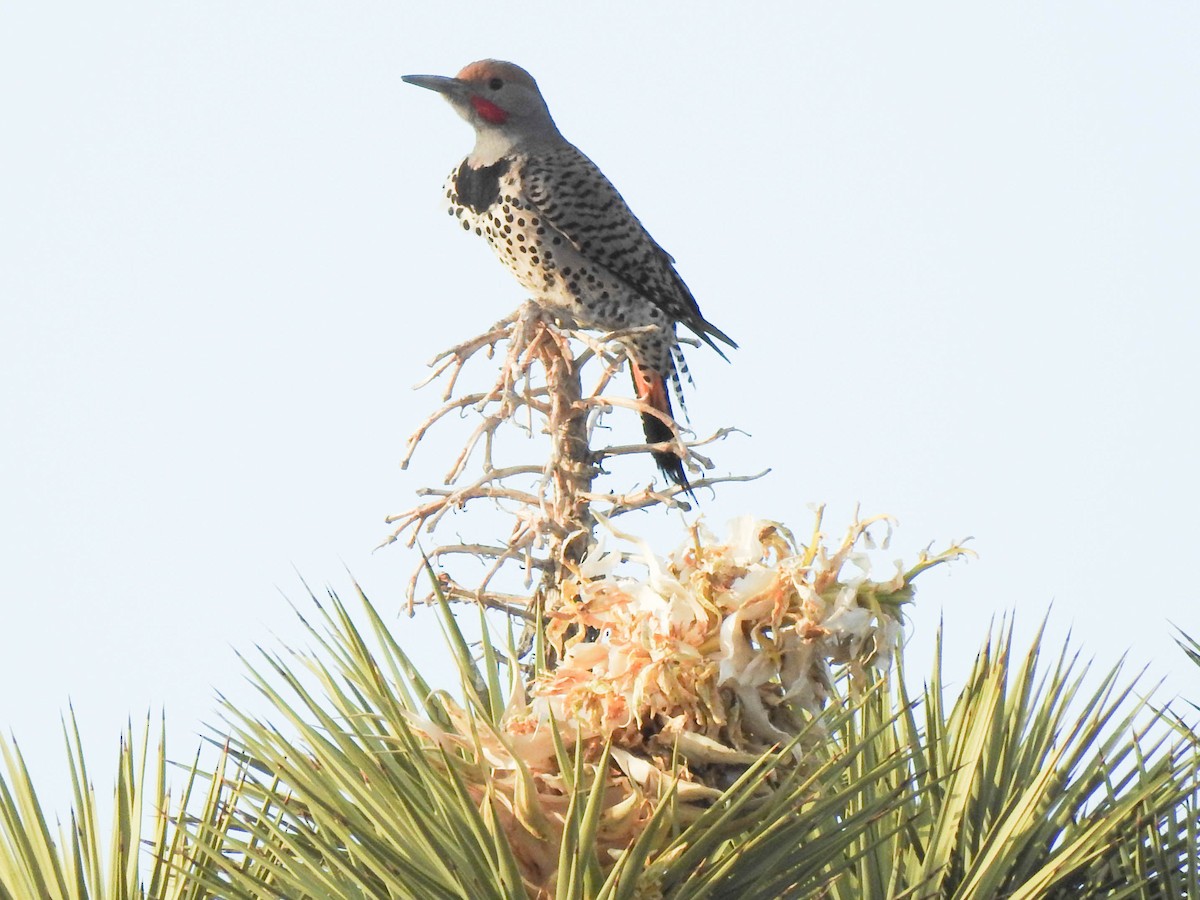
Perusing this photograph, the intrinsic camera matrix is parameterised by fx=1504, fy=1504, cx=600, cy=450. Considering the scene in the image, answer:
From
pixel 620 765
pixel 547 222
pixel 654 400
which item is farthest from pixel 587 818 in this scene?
pixel 547 222

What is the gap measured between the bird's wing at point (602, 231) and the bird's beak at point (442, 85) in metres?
0.42

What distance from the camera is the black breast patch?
240 inches

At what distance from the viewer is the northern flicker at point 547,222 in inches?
235

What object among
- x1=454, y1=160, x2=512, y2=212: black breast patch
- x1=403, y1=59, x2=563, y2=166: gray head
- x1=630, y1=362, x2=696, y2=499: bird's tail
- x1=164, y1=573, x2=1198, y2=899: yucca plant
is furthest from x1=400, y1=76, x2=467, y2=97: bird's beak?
x1=164, y1=573, x2=1198, y2=899: yucca plant

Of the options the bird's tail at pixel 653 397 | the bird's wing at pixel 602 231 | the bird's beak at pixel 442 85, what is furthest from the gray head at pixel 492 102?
the bird's tail at pixel 653 397

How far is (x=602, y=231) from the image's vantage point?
238 inches

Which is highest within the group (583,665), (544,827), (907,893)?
(583,665)

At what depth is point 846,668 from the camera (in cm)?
151

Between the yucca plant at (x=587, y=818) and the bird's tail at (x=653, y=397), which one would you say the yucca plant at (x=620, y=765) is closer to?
the yucca plant at (x=587, y=818)

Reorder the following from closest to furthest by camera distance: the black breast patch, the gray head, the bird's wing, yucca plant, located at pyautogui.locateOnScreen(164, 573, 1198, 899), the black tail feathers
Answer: yucca plant, located at pyautogui.locateOnScreen(164, 573, 1198, 899)
the black tail feathers
the bird's wing
the black breast patch
the gray head

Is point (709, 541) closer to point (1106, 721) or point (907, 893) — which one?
point (907, 893)

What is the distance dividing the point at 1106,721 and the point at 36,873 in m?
1.35

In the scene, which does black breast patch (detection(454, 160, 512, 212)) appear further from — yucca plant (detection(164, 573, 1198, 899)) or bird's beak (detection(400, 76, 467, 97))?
yucca plant (detection(164, 573, 1198, 899))

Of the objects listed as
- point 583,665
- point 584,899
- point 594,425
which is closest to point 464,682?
point 583,665
